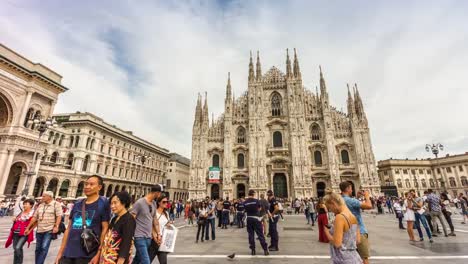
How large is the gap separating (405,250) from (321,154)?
88.4 feet

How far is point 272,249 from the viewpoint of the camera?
21.8ft

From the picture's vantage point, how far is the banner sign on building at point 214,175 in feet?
102

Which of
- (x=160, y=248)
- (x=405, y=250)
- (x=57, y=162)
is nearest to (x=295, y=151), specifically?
(x=405, y=250)

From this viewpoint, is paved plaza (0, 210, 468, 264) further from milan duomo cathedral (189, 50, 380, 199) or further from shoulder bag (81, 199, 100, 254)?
milan duomo cathedral (189, 50, 380, 199)

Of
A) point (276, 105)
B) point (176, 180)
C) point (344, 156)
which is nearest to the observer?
point (344, 156)

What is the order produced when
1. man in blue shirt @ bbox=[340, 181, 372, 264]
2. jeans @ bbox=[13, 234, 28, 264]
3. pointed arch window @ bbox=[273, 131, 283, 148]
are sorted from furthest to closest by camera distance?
pointed arch window @ bbox=[273, 131, 283, 148] < jeans @ bbox=[13, 234, 28, 264] < man in blue shirt @ bbox=[340, 181, 372, 264]

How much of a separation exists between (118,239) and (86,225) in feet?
1.64

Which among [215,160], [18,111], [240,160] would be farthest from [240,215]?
[18,111]

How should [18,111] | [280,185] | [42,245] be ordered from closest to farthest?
[42,245] < [18,111] < [280,185]

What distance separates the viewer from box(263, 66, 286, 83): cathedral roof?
1453 inches

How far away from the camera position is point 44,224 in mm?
4434

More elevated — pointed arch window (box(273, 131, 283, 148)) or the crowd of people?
pointed arch window (box(273, 131, 283, 148))

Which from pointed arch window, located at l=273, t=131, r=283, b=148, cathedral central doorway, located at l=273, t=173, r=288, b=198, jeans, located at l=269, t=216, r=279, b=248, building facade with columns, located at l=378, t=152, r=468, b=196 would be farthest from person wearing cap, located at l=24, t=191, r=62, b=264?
building facade with columns, located at l=378, t=152, r=468, b=196

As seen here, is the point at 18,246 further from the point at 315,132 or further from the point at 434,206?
the point at 315,132
